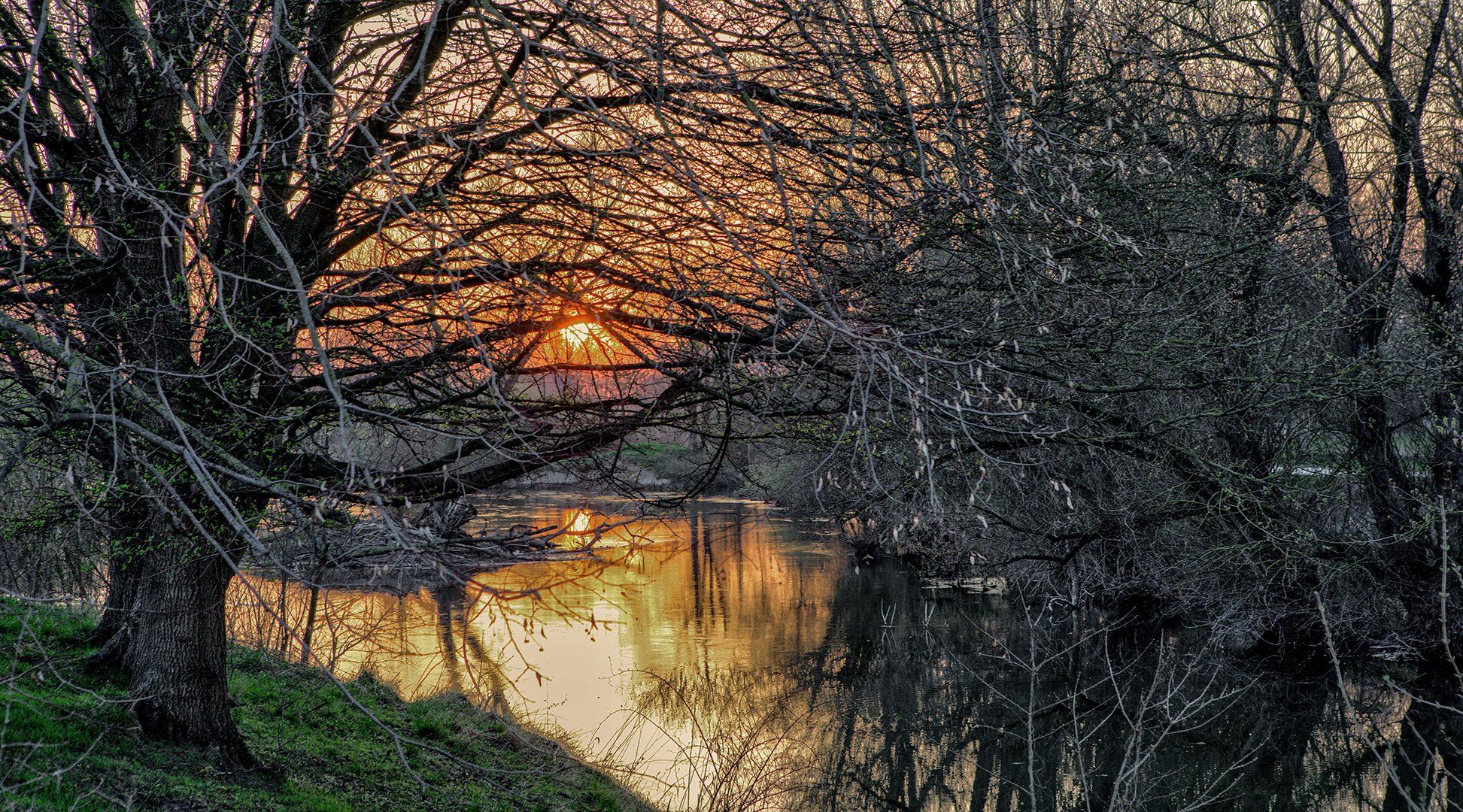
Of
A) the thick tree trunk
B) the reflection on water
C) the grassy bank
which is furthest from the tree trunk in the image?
the reflection on water

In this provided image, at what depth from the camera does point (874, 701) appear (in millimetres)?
14977

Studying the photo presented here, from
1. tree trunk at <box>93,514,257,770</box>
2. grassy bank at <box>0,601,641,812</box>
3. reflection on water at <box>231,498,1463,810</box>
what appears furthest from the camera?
reflection on water at <box>231,498,1463,810</box>

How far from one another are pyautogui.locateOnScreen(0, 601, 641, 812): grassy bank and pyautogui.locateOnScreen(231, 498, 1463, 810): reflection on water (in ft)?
2.46

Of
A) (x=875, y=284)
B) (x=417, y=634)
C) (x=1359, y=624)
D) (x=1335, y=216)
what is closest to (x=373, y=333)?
(x=875, y=284)

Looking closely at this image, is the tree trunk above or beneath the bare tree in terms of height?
beneath

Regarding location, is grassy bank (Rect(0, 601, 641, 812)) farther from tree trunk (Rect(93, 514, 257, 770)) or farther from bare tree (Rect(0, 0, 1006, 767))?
bare tree (Rect(0, 0, 1006, 767))

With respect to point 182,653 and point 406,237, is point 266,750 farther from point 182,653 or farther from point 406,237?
point 406,237

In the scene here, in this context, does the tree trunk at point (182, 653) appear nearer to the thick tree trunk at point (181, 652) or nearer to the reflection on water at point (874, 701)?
the thick tree trunk at point (181, 652)

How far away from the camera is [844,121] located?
6723mm

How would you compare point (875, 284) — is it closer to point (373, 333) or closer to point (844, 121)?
point (844, 121)

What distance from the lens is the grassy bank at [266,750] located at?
20.7ft

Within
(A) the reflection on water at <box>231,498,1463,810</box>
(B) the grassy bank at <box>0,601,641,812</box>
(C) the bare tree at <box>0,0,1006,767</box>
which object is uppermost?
(C) the bare tree at <box>0,0,1006,767</box>

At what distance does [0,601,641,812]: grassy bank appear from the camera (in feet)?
20.7

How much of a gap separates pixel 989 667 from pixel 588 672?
701 centimetres
